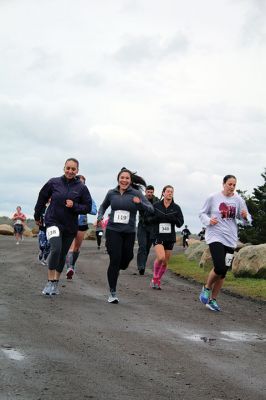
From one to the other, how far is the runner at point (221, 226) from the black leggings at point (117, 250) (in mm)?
1322

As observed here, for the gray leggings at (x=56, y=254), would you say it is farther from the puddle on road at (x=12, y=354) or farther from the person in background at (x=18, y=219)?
the person in background at (x=18, y=219)

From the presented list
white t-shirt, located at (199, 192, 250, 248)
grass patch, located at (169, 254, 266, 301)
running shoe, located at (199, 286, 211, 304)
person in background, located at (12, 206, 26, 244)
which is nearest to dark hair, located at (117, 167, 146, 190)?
white t-shirt, located at (199, 192, 250, 248)

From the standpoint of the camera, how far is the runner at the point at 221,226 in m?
11.3

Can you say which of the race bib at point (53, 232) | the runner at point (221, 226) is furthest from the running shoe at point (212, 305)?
the race bib at point (53, 232)

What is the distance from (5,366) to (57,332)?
1.87 metres

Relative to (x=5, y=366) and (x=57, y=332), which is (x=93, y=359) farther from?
(x=57, y=332)

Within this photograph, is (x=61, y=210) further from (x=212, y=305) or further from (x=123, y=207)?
(x=212, y=305)

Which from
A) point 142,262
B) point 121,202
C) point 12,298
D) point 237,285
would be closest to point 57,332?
point 12,298

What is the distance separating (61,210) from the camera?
36.6 feet

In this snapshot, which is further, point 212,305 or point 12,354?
point 212,305

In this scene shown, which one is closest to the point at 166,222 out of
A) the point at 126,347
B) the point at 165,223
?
the point at 165,223

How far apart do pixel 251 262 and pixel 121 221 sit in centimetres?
671

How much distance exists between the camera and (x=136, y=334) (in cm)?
775

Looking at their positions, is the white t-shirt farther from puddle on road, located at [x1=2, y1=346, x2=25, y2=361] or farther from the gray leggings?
puddle on road, located at [x1=2, y1=346, x2=25, y2=361]
